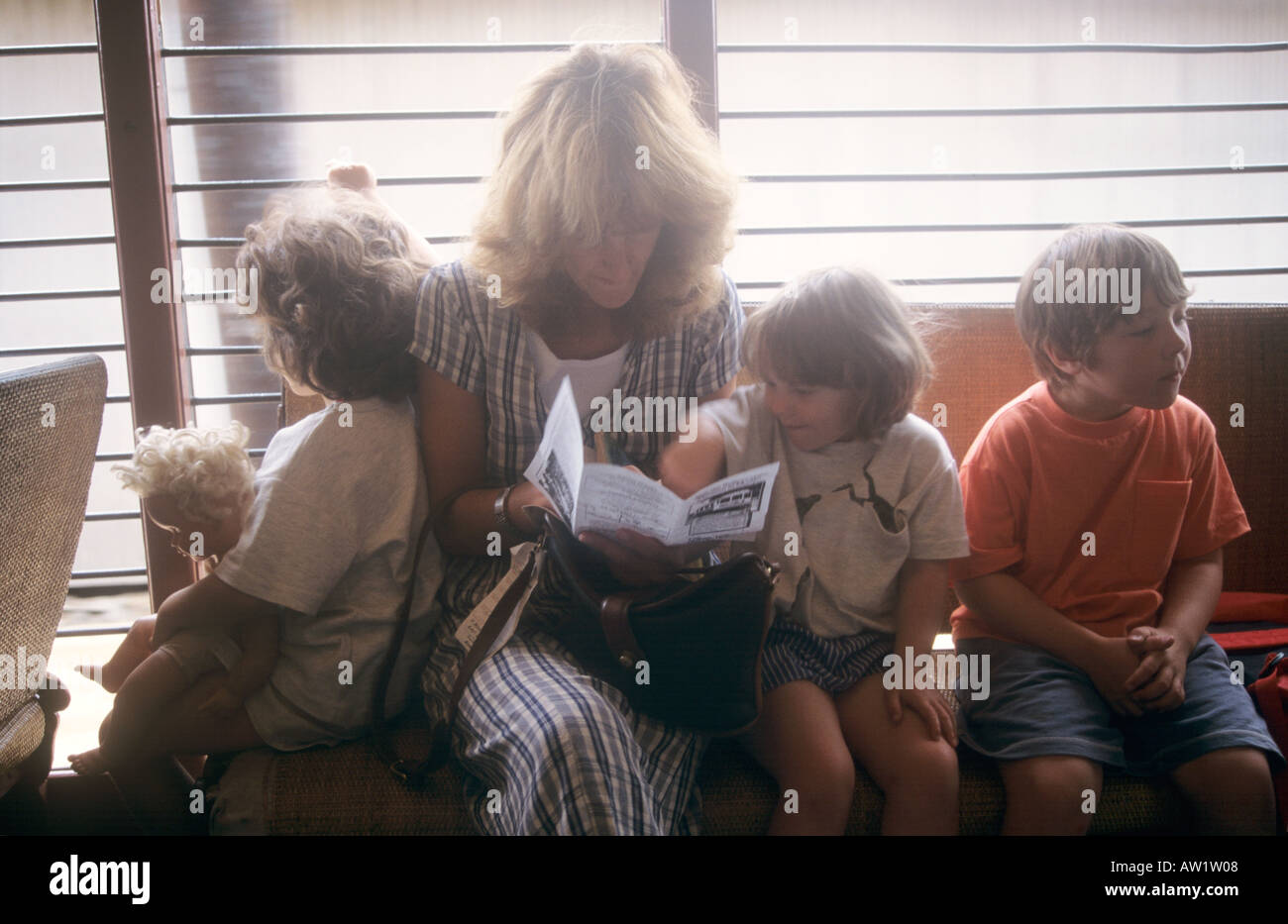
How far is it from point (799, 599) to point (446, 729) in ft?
2.07

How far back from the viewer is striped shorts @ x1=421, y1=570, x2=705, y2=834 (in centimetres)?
115

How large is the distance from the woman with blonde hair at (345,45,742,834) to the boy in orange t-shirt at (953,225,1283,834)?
58 centimetres

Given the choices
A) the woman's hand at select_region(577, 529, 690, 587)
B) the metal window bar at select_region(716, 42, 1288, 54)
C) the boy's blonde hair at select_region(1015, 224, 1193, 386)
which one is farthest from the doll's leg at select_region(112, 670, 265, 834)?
the metal window bar at select_region(716, 42, 1288, 54)

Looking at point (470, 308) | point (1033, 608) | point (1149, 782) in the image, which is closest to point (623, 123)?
point (470, 308)

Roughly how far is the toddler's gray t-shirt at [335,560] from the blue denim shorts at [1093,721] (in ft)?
3.31

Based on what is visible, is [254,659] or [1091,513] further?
[1091,513]

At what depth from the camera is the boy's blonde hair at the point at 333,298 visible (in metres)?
1.45

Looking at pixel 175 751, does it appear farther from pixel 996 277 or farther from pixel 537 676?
pixel 996 277

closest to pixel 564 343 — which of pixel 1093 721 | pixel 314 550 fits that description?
pixel 314 550

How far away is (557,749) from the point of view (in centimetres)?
118

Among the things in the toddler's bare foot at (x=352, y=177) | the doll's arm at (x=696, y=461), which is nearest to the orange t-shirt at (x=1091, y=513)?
the doll's arm at (x=696, y=461)

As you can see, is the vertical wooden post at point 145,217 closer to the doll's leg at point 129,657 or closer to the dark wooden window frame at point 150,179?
the dark wooden window frame at point 150,179

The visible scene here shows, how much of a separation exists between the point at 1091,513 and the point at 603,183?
43.0 inches
